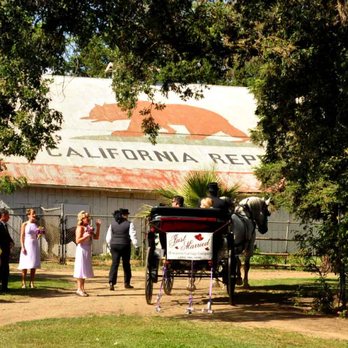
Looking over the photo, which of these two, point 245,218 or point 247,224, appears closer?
point 247,224

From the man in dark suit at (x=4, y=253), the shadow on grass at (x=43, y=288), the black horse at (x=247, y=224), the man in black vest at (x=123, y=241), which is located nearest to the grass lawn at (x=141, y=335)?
the shadow on grass at (x=43, y=288)

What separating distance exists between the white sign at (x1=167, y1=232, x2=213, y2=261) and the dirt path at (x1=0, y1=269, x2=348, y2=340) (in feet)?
3.15

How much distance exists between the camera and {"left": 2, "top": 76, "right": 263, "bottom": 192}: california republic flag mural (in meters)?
34.2

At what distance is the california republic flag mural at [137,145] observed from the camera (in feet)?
112

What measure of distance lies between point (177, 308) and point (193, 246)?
1.28 metres

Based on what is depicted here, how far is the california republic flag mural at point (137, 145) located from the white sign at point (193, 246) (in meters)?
19.4

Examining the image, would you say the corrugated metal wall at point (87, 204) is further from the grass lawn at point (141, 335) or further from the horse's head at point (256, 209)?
the grass lawn at point (141, 335)

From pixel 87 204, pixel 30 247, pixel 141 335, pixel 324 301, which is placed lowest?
pixel 141 335

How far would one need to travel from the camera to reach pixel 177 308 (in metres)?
14.9

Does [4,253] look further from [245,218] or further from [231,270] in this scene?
[231,270]

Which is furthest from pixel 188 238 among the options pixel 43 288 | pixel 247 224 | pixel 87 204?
pixel 87 204

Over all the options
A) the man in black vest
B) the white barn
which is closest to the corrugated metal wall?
the white barn

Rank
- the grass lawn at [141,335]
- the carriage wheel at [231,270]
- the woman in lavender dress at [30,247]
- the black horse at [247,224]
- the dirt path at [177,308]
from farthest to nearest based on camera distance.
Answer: the woman in lavender dress at [30,247]
the black horse at [247,224]
the carriage wheel at [231,270]
the dirt path at [177,308]
the grass lawn at [141,335]

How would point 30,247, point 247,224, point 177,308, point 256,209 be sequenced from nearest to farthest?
point 177,308
point 247,224
point 30,247
point 256,209
